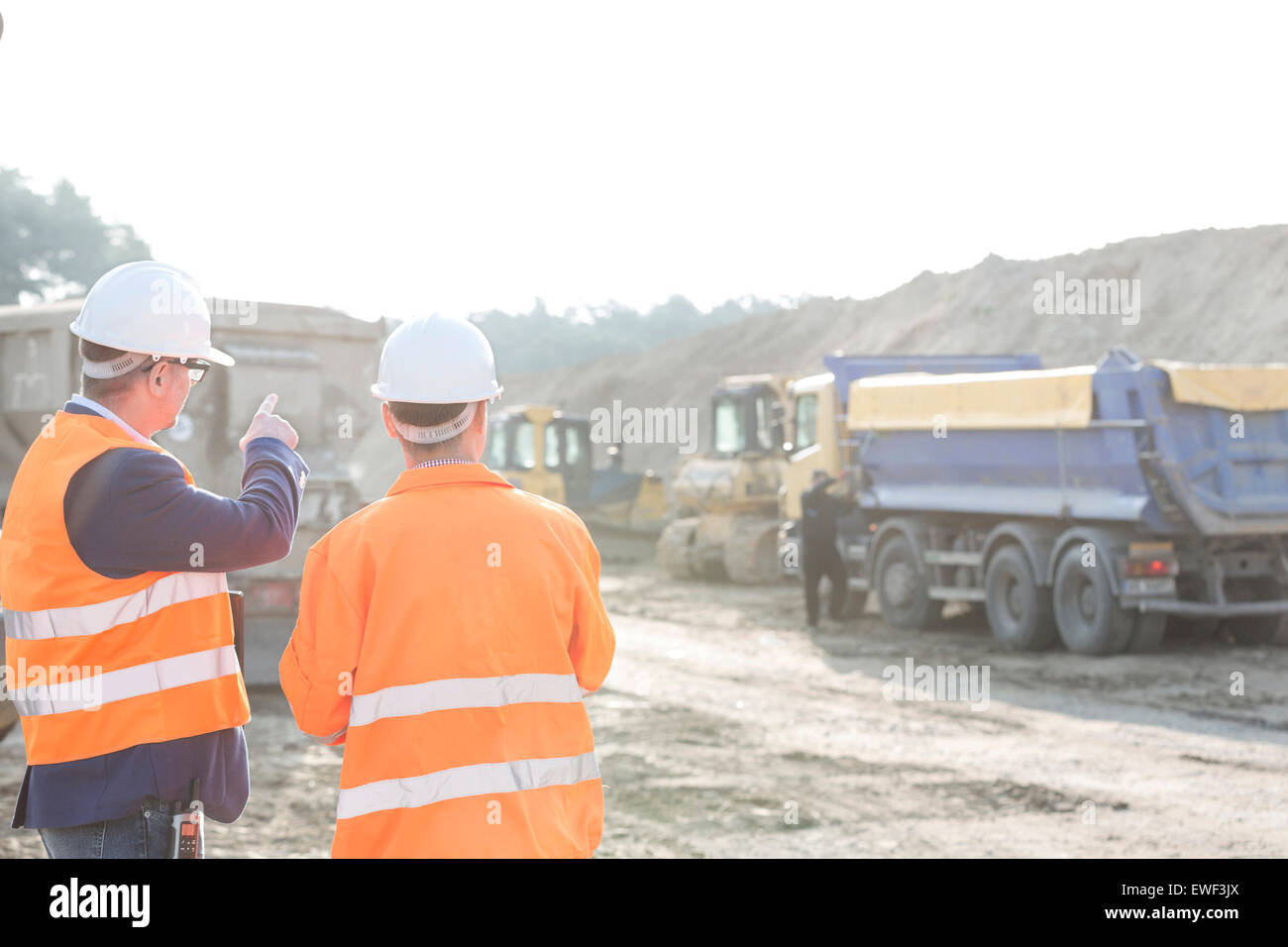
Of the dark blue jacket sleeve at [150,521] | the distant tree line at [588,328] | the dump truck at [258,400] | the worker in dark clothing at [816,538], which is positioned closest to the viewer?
the dark blue jacket sleeve at [150,521]

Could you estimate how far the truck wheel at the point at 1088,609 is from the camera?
12586mm

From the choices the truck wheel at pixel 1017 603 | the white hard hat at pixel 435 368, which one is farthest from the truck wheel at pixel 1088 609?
the white hard hat at pixel 435 368

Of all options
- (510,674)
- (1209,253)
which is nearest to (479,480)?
(510,674)

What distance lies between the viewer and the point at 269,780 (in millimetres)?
8648

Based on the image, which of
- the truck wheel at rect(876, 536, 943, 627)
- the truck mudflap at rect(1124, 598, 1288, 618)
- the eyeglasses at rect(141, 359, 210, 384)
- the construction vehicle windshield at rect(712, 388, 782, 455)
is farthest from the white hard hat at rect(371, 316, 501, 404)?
the construction vehicle windshield at rect(712, 388, 782, 455)

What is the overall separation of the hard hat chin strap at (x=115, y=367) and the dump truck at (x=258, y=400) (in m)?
7.07

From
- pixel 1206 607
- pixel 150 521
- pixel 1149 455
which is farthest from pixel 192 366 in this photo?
pixel 1206 607

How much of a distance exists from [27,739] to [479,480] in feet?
3.94

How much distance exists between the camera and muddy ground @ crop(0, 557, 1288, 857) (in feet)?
23.9

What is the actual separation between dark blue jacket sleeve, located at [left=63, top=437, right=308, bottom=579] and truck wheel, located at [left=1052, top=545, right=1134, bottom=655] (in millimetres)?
10874

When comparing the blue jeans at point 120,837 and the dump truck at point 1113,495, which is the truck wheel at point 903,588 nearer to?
the dump truck at point 1113,495

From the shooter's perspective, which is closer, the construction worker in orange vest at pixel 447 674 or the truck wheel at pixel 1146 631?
the construction worker in orange vest at pixel 447 674

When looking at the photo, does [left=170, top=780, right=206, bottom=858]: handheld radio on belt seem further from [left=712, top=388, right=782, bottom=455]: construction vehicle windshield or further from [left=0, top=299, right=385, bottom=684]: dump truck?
[left=712, top=388, right=782, bottom=455]: construction vehicle windshield

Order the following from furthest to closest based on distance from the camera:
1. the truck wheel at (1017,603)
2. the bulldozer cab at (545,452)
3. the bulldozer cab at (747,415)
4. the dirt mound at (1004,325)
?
the dirt mound at (1004,325) < the bulldozer cab at (545,452) < the bulldozer cab at (747,415) < the truck wheel at (1017,603)
